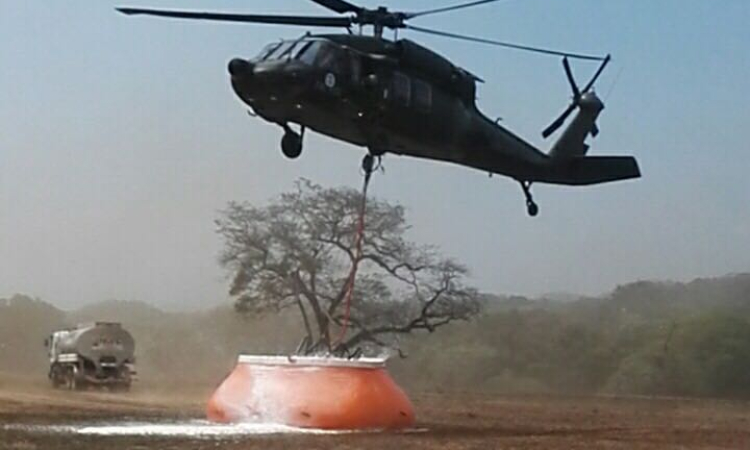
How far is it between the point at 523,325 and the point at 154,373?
15.4 metres

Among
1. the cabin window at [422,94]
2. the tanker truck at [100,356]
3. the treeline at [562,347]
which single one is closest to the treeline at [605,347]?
the treeline at [562,347]

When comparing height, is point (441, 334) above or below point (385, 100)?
below

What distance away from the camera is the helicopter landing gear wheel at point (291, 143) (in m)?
25.1

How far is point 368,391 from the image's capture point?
78.0ft

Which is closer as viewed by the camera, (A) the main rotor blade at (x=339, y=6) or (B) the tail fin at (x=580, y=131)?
(A) the main rotor blade at (x=339, y=6)

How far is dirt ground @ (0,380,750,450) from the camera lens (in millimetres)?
20984

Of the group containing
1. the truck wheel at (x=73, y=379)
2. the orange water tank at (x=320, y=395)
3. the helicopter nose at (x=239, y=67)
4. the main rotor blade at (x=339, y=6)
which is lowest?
the truck wheel at (x=73, y=379)

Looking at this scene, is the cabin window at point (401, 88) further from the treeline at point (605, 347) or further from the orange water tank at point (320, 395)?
the treeline at point (605, 347)

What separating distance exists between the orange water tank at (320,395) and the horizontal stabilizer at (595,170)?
7.78 metres

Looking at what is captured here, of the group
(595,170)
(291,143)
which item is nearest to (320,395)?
(291,143)

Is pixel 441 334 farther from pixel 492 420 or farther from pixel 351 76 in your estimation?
pixel 351 76

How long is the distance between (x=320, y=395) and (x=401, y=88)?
5.97 meters

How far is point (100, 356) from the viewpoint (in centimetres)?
4422

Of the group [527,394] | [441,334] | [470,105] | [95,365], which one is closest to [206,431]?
[470,105]
